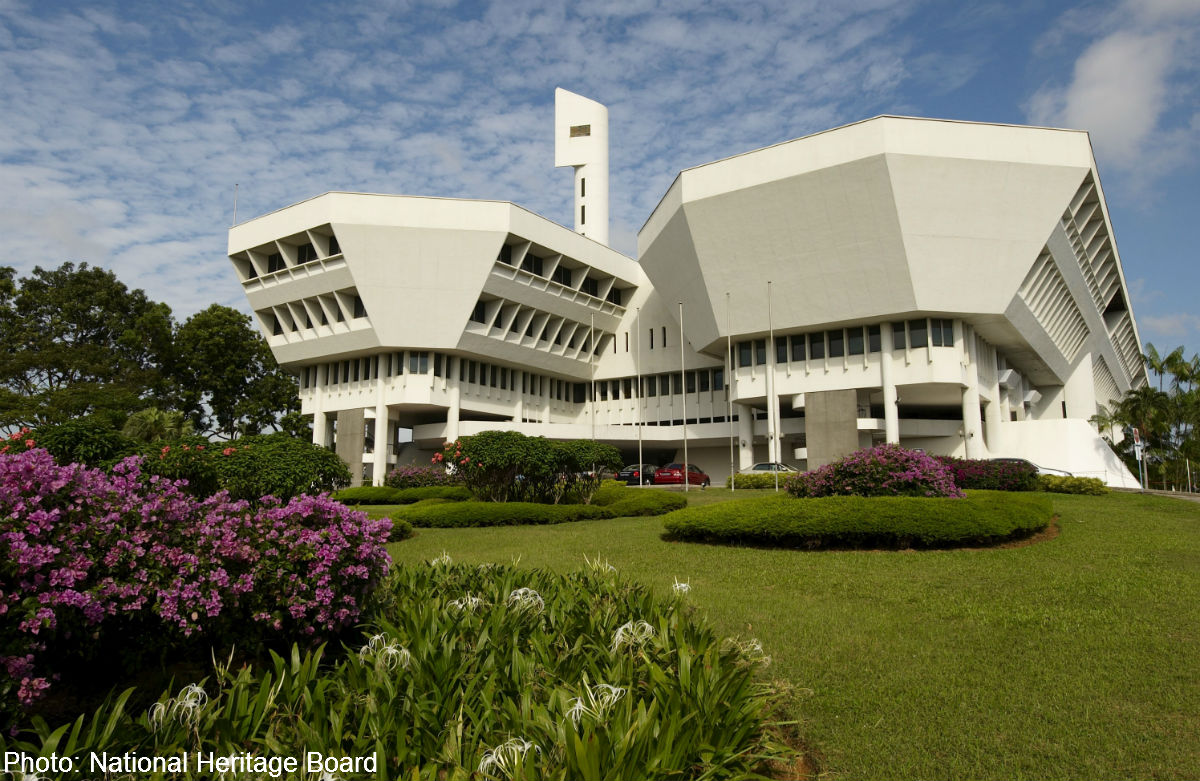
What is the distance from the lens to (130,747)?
3.81m

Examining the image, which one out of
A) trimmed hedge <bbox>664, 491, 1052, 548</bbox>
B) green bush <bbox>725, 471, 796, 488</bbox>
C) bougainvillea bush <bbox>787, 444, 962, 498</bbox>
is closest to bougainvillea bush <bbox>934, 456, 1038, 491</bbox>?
bougainvillea bush <bbox>787, 444, 962, 498</bbox>

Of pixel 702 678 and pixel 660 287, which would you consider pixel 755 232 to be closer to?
pixel 660 287

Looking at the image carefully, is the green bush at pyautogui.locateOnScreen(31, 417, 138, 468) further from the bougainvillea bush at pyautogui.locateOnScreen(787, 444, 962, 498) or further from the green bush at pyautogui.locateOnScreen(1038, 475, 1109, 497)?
the green bush at pyautogui.locateOnScreen(1038, 475, 1109, 497)

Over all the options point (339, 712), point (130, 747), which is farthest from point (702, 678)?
point (130, 747)

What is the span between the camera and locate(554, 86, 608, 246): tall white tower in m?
56.2

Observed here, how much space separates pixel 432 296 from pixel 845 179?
864 inches

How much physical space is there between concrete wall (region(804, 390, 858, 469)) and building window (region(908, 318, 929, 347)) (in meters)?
3.69

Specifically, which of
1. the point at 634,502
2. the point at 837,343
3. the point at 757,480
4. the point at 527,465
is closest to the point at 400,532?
the point at 527,465

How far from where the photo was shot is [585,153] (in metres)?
56.5

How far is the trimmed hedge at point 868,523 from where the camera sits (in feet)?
40.4

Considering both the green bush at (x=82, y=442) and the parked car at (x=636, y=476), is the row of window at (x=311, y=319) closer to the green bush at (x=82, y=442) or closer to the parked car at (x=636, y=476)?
the parked car at (x=636, y=476)

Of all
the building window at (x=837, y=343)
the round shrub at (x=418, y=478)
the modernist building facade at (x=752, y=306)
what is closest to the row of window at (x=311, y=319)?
the modernist building facade at (x=752, y=306)

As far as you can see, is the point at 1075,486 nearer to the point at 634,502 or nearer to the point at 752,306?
the point at 752,306

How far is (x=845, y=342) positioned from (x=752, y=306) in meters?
5.13
